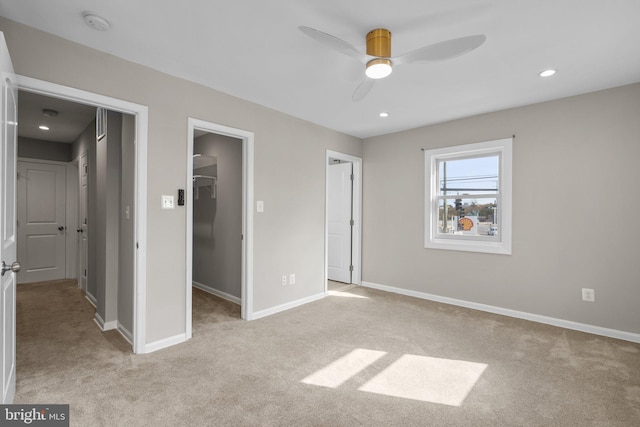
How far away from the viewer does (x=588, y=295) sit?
315cm

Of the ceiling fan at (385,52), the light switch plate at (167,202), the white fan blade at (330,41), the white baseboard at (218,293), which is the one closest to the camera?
the white fan blade at (330,41)

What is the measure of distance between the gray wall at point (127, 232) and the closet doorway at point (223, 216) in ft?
2.43

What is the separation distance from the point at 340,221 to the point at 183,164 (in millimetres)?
2918

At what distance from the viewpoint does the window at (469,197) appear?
369cm

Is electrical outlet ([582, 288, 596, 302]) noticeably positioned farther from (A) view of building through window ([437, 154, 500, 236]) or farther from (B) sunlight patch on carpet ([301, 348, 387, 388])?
(B) sunlight patch on carpet ([301, 348, 387, 388])

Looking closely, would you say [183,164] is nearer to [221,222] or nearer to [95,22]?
[95,22]

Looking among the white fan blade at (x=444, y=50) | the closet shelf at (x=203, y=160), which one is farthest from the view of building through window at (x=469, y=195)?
the closet shelf at (x=203, y=160)

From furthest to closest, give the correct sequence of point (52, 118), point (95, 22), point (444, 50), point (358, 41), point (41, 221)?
point (41, 221) < point (52, 118) < point (358, 41) < point (95, 22) < point (444, 50)

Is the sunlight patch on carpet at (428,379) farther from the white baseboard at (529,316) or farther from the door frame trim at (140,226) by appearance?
the door frame trim at (140,226)

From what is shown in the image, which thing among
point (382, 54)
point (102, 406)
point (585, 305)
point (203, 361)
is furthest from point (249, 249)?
point (585, 305)

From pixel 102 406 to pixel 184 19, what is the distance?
2481 millimetres

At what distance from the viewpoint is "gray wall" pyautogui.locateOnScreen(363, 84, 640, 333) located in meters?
2.98

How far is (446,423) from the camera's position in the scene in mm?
1787

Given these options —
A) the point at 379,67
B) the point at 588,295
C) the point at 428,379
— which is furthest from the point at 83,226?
the point at 588,295
